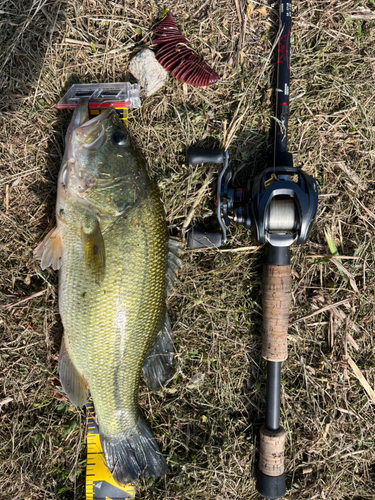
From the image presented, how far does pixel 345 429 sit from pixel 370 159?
234cm

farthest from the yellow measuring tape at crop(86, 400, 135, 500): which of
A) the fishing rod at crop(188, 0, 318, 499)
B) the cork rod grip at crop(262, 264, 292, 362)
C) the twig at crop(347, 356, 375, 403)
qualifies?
the twig at crop(347, 356, 375, 403)

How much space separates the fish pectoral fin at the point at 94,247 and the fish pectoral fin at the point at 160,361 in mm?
691

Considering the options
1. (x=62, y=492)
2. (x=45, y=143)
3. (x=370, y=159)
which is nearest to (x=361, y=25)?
(x=370, y=159)

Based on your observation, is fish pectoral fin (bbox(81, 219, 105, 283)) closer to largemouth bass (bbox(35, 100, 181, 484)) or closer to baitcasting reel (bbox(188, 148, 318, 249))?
largemouth bass (bbox(35, 100, 181, 484))

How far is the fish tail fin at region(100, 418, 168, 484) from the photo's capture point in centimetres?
249

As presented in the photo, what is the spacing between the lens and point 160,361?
262cm

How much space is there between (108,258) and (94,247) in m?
0.12

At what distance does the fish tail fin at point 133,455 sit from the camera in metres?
2.49

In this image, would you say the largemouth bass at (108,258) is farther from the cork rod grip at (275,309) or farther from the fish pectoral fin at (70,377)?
the cork rod grip at (275,309)

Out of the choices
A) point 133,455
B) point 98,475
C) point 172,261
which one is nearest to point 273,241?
point 172,261

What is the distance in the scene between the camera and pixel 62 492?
109 inches

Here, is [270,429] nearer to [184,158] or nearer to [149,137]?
[184,158]

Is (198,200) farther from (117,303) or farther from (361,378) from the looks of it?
(361,378)

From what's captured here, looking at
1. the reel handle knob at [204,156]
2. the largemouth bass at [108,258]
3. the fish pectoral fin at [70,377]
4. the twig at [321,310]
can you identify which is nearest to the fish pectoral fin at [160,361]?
the largemouth bass at [108,258]
